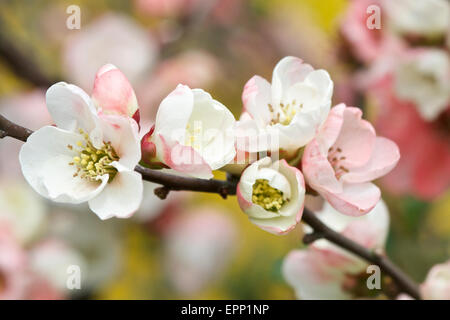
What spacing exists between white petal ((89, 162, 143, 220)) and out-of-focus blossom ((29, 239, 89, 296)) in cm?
33

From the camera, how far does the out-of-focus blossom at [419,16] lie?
1.82 ft

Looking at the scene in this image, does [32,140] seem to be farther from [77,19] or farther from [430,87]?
[430,87]

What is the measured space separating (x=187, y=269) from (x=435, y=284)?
1.56 feet

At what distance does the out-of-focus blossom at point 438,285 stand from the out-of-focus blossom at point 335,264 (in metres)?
0.04

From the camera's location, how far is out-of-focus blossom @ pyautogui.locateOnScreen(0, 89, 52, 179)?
721 mm

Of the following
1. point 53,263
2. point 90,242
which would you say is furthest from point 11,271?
point 90,242

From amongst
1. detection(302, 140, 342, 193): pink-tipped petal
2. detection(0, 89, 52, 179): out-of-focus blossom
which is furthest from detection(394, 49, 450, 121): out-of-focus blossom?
detection(0, 89, 52, 179): out-of-focus blossom

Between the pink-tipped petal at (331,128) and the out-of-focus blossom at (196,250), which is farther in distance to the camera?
the out-of-focus blossom at (196,250)

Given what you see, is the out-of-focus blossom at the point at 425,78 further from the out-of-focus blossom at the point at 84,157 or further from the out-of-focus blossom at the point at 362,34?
the out-of-focus blossom at the point at 84,157

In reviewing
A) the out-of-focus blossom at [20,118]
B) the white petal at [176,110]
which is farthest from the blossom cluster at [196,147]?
the out-of-focus blossom at [20,118]

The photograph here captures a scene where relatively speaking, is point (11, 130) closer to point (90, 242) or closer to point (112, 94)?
point (112, 94)

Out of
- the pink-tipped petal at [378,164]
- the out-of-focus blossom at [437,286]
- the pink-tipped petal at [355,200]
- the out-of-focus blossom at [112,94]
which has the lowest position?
A: the out-of-focus blossom at [437,286]

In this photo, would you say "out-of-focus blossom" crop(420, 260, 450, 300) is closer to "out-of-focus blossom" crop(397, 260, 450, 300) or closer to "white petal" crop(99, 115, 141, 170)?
"out-of-focus blossom" crop(397, 260, 450, 300)

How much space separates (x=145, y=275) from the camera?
0.87m
